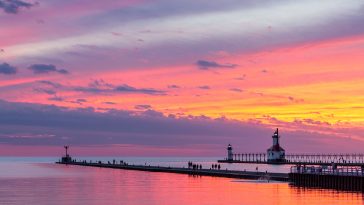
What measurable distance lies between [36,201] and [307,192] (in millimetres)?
30497

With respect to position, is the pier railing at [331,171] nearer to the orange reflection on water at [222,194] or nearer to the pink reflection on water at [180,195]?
the orange reflection on water at [222,194]

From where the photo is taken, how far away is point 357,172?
85938mm

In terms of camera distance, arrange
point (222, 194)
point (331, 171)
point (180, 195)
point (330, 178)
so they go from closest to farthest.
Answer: point (222, 194) → point (180, 195) → point (330, 178) → point (331, 171)

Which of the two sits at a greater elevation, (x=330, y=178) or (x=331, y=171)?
(x=331, y=171)

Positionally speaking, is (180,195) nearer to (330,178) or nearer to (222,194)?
(222,194)

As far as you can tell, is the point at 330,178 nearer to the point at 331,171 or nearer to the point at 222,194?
the point at 331,171

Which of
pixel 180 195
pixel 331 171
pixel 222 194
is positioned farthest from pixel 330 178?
pixel 180 195

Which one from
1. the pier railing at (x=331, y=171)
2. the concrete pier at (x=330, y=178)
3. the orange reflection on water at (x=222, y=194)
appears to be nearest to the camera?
the orange reflection on water at (x=222, y=194)

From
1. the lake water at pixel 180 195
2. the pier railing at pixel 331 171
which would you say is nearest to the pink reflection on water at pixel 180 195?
the lake water at pixel 180 195

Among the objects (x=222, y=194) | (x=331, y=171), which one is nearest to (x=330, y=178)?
(x=331, y=171)

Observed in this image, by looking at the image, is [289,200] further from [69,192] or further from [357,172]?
[69,192]

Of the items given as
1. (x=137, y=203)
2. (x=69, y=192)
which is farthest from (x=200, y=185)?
(x=137, y=203)

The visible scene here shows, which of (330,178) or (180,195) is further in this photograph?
(330,178)

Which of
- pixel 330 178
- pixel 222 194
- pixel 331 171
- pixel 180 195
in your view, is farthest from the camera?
pixel 331 171
